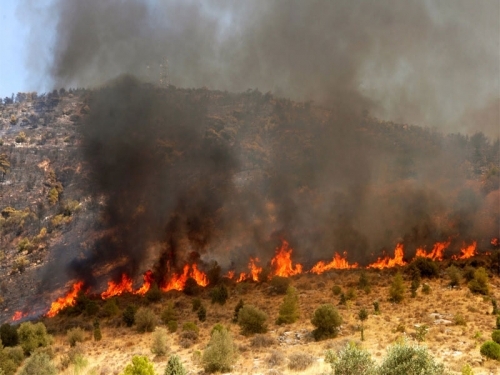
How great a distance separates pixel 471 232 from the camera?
47875 millimetres

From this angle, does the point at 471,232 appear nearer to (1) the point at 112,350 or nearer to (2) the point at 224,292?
(2) the point at 224,292

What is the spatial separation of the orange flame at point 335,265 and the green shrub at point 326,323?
18.7m

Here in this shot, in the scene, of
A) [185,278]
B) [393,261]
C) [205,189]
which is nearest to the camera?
[185,278]

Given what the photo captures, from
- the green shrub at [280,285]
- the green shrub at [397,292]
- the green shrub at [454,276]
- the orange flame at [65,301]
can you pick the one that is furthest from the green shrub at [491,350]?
the orange flame at [65,301]

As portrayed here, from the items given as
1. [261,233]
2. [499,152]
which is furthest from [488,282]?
[499,152]

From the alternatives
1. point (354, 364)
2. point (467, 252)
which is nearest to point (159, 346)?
point (354, 364)

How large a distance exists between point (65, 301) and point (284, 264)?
2447cm

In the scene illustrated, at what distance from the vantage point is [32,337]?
94.7 feet

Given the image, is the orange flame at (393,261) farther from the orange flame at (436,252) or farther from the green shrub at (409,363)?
the green shrub at (409,363)

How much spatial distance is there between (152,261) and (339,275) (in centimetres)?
2188

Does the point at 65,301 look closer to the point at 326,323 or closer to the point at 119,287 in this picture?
the point at 119,287

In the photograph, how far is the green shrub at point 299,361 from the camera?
65.4ft

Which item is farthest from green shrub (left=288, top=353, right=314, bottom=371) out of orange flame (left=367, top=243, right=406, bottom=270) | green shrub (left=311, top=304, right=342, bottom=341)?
orange flame (left=367, top=243, right=406, bottom=270)

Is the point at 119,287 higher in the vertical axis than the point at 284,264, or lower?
lower
